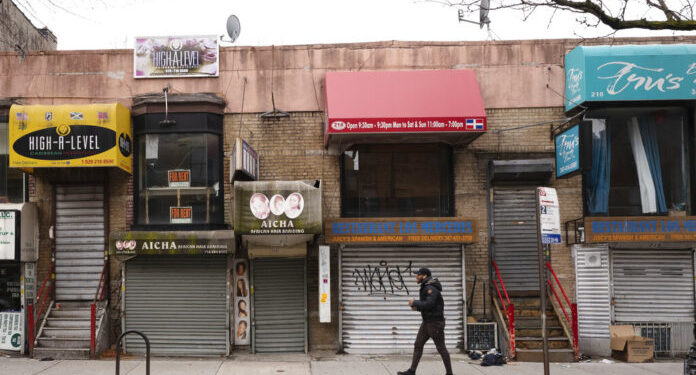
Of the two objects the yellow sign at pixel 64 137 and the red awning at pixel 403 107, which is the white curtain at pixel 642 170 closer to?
the red awning at pixel 403 107

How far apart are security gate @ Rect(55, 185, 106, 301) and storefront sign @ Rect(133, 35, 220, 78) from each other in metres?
2.79

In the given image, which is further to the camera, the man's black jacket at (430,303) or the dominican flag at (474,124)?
the dominican flag at (474,124)

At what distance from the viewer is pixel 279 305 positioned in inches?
455

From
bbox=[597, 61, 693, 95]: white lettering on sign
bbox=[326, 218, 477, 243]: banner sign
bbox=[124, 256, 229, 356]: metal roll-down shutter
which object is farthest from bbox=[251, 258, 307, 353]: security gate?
bbox=[597, 61, 693, 95]: white lettering on sign

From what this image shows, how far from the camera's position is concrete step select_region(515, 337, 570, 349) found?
10.9m

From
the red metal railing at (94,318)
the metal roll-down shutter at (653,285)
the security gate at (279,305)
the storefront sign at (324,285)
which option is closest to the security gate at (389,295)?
the storefront sign at (324,285)

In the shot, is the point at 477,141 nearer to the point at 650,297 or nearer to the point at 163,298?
the point at 650,297

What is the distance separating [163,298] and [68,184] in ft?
10.6

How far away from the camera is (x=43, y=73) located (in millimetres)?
12219

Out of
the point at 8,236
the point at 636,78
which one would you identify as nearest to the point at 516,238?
the point at 636,78

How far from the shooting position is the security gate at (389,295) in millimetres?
11414

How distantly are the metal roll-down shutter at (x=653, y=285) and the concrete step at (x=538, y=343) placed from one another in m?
1.37

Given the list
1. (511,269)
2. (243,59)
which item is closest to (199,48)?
(243,59)

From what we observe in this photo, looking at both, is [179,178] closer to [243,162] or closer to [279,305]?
[243,162]
